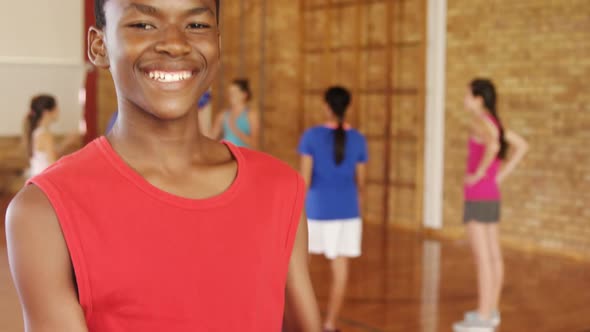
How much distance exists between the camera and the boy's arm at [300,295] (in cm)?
111

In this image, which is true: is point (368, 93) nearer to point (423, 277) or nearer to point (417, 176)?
point (417, 176)

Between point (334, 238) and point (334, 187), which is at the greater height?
point (334, 187)

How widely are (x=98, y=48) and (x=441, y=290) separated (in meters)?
5.25

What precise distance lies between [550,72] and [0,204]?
5535 millimetres

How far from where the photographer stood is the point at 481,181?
4.94 m

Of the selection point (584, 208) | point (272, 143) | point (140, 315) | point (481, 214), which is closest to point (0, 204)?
point (140, 315)

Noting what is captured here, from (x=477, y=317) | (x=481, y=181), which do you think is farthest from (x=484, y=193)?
(x=477, y=317)

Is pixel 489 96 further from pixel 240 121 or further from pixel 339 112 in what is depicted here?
pixel 240 121

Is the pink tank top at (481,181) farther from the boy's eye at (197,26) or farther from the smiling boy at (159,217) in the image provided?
the boy's eye at (197,26)

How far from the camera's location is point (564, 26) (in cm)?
717

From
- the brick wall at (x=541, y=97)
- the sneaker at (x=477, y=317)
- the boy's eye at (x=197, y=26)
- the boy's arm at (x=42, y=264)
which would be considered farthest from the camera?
the brick wall at (x=541, y=97)

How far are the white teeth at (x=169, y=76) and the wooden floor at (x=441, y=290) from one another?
4.08 m

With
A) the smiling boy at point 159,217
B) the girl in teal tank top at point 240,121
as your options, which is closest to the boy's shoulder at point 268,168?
the smiling boy at point 159,217

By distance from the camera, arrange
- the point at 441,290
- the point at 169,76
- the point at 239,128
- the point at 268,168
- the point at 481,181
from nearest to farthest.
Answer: the point at 169,76, the point at 268,168, the point at 481,181, the point at 441,290, the point at 239,128
